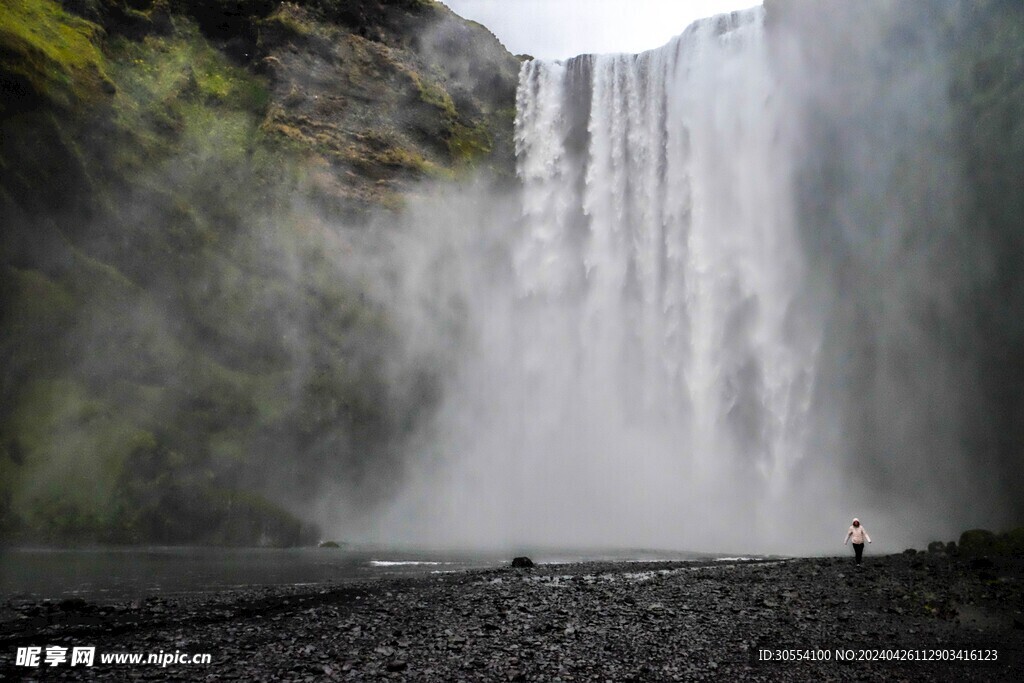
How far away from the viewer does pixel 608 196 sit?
42656mm

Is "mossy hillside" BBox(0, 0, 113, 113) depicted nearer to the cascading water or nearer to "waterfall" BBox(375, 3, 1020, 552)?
"waterfall" BBox(375, 3, 1020, 552)

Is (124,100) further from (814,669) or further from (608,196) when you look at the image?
(814,669)

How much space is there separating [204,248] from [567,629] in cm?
3290

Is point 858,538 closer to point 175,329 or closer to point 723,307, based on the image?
point 723,307

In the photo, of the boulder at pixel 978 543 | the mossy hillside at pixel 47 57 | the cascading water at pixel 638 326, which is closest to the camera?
the boulder at pixel 978 543

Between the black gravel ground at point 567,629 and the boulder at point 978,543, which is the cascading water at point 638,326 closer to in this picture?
the boulder at point 978,543

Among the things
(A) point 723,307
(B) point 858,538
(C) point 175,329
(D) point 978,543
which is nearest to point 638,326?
(A) point 723,307

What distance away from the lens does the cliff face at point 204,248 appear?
31906 mm

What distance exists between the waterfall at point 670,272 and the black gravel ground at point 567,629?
18.3m

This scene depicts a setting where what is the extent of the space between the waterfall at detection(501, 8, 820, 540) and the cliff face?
257 inches

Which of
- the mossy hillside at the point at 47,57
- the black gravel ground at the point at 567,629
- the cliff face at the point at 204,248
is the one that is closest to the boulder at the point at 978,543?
the black gravel ground at the point at 567,629

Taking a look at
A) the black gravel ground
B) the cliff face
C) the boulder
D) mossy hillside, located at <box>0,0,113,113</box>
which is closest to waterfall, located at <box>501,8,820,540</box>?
the cliff face

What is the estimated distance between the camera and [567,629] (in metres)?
11.1

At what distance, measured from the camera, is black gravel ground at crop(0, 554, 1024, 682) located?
8.98m
